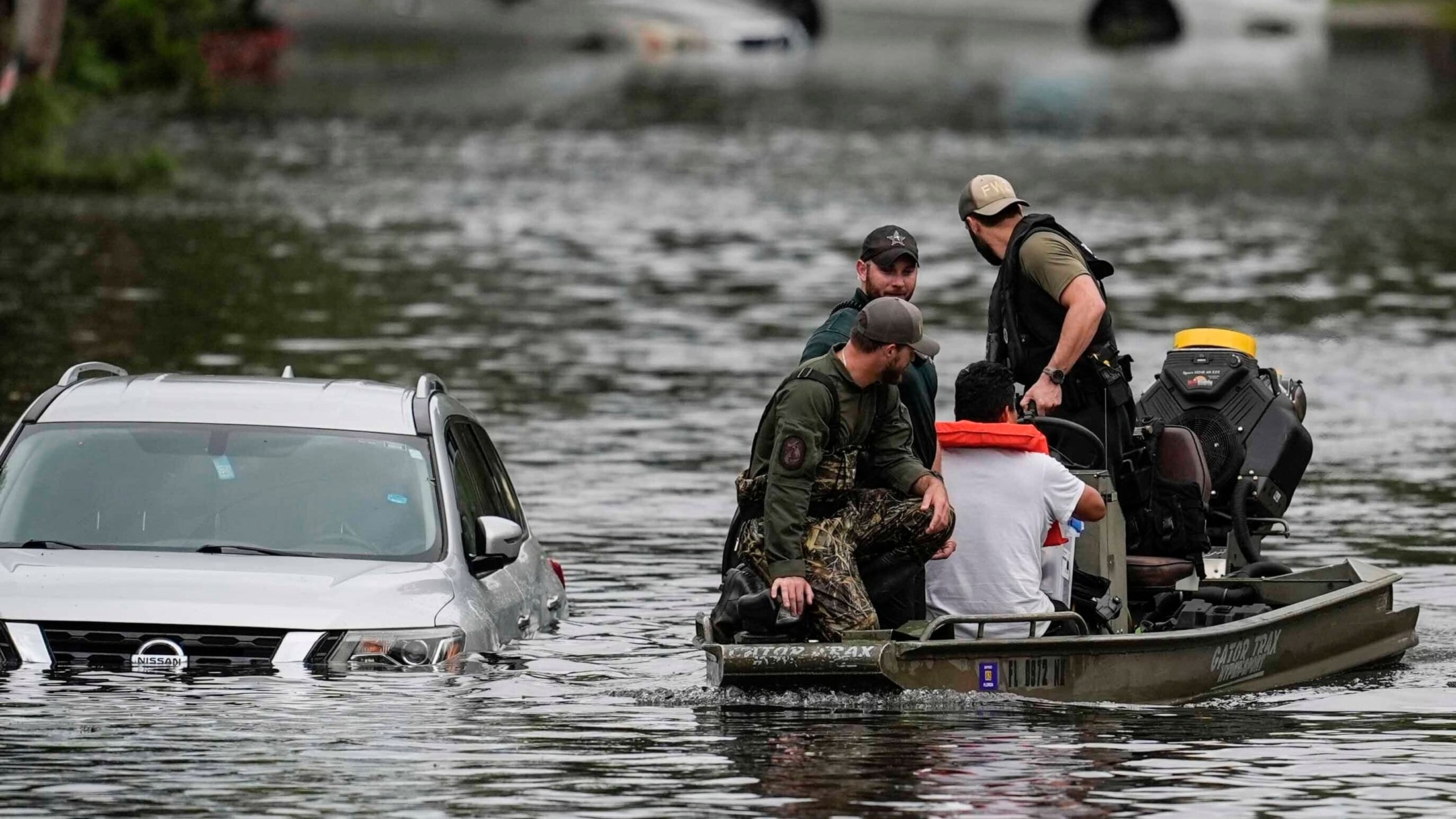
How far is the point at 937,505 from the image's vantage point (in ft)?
38.3

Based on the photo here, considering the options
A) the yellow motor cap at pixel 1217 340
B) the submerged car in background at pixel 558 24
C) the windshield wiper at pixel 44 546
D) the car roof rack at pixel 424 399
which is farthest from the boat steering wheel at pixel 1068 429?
the submerged car in background at pixel 558 24

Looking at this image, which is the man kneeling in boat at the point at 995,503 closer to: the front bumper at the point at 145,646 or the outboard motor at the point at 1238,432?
the front bumper at the point at 145,646

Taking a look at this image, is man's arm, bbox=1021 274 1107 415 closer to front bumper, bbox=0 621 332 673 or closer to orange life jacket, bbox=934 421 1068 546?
orange life jacket, bbox=934 421 1068 546

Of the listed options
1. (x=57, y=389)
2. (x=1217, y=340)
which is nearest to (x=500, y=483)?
(x=57, y=389)

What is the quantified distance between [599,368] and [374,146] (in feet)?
86.3

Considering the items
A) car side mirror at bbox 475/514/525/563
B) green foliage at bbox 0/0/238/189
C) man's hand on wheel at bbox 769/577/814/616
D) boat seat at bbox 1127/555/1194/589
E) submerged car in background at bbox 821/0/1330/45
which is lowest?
boat seat at bbox 1127/555/1194/589

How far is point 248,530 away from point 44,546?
2.60 ft

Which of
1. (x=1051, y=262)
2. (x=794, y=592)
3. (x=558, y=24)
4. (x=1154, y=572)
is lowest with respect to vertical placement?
(x=1154, y=572)

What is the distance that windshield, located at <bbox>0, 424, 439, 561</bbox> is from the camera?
40.7 feet

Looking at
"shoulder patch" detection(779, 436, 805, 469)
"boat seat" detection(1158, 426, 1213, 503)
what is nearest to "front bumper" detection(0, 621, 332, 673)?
"shoulder patch" detection(779, 436, 805, 469)

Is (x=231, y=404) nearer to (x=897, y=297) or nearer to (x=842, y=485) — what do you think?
(x=842, y=485)

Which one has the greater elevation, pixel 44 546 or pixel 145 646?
pixel 44 546

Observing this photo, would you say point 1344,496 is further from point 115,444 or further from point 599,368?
point 115,444

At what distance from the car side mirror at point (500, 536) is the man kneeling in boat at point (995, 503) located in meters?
1.66
